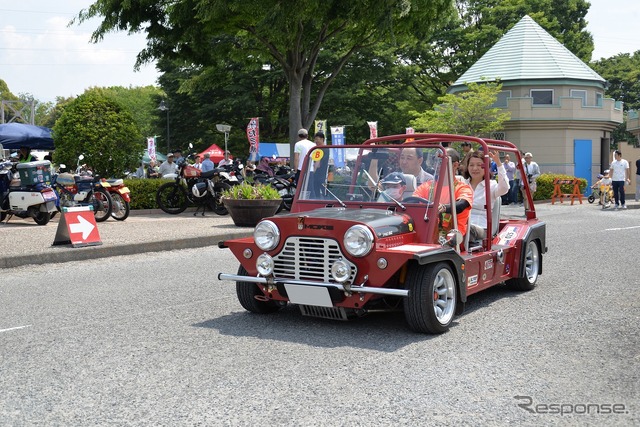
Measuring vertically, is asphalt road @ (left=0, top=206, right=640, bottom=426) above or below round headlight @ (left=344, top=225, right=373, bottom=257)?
below

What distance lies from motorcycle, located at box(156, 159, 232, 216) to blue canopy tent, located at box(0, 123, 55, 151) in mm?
8930

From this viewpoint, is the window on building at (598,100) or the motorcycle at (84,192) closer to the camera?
the motorcycle at (84,192)

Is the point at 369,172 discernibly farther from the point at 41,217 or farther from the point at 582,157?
the point at 582,157

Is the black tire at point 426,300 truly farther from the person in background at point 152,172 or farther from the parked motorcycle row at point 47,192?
the person in background at point 152,172

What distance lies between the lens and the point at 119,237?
1340 cm

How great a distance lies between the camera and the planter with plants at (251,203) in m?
15.1

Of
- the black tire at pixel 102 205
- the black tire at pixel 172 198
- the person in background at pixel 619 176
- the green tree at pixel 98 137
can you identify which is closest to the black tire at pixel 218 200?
the black tire at pixel 172 198

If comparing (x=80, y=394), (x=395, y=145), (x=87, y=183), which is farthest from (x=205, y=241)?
(x=80, y=394)

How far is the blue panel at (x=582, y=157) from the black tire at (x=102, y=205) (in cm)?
3349

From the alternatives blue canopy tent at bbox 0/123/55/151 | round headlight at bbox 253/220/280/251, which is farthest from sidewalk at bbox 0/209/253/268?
blue canopy tent at bbox 0/123/55/151

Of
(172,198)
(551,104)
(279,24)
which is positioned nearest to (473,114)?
(551,104)

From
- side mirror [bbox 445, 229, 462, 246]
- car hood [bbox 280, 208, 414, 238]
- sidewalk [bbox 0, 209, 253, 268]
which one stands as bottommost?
sidewalk [bbox 0, 209, 253, 268]

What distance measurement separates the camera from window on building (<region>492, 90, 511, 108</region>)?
145 ft

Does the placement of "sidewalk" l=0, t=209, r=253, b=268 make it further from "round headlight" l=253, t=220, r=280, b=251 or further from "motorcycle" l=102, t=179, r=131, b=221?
"round headlight" l=253, t=220, r=280, b=251
